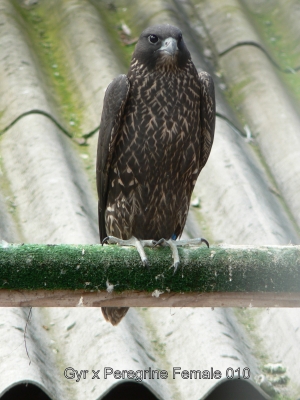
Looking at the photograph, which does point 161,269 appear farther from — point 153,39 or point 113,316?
point 153,39

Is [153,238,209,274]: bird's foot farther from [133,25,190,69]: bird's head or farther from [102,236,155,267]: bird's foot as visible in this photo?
[133,25,190,69]: bird's head

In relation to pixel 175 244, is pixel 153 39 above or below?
above

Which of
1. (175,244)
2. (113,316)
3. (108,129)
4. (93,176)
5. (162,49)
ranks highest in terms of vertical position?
(162,49)

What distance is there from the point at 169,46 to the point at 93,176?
777mm

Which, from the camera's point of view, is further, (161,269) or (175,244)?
(175,244)

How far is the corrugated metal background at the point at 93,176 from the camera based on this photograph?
287 cm

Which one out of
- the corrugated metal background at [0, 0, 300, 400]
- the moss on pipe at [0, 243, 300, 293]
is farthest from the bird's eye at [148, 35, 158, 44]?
the moss on pipe at [0, 243, 300, 293]

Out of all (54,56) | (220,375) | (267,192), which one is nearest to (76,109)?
(54,56)

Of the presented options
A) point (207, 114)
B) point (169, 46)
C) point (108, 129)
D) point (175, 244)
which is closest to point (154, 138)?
point (108, 129)

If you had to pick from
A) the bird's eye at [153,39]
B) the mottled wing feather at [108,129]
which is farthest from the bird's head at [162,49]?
the mottled wing feather at [108,129]

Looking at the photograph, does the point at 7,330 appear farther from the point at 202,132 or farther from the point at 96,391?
the point at 202,132

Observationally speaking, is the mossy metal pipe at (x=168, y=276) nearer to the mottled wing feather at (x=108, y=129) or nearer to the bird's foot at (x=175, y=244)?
the bird's foot at (x=175, y=244)

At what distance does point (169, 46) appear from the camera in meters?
3.48

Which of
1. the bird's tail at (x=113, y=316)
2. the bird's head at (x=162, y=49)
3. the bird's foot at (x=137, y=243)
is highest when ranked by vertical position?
the bird's head at (x=162, y=49)
